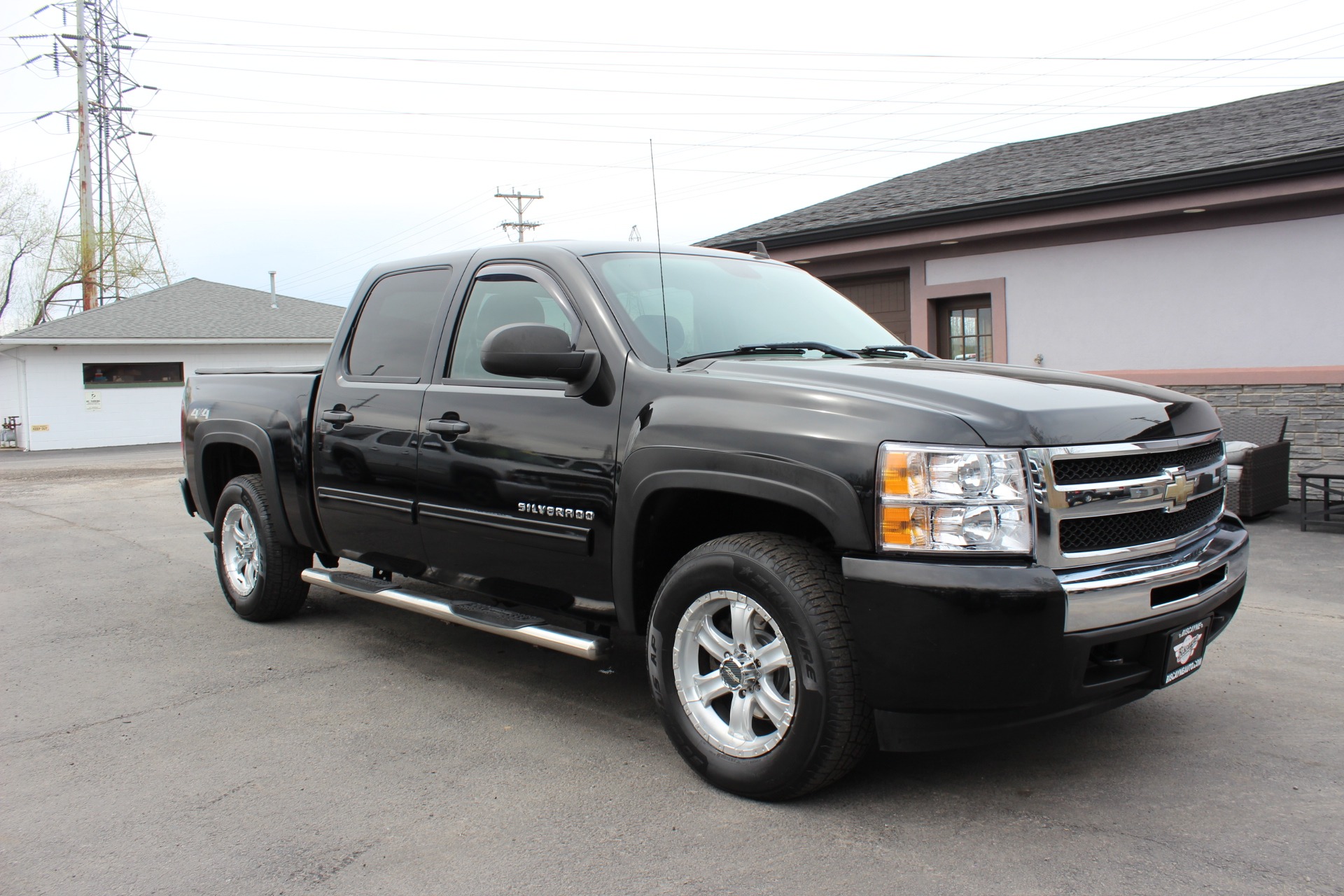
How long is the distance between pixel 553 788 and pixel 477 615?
107 cm

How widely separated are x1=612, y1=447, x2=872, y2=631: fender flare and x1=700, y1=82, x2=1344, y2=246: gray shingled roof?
336 inches

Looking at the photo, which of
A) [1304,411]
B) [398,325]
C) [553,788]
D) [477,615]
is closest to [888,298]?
[1304,411]

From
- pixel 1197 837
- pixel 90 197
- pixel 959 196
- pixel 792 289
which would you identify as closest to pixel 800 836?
pixel 1197 837

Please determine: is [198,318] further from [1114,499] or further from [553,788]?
[1114,499]

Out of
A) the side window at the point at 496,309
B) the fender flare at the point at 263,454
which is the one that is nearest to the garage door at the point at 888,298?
the fender flare at the point at 263,454

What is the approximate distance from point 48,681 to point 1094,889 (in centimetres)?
479

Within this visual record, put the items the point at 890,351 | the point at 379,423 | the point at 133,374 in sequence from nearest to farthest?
the point at 890,351 → the point at 379,423 → the point at 133,374

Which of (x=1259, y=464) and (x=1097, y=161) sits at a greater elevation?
(x=1097, y=161)

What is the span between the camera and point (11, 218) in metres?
43.5

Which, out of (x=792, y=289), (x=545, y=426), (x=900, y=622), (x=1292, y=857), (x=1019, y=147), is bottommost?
(x=1292, y=857)

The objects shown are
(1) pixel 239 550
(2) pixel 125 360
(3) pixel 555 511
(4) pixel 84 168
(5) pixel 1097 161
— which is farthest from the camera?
(4) pixel 84 168

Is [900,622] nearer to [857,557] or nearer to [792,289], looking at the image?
[857,557]

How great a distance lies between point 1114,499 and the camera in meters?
3.15

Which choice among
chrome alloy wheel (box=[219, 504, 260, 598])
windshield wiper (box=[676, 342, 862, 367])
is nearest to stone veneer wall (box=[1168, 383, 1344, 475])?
windshield wiper (box=[676, 342, 862, 367])
